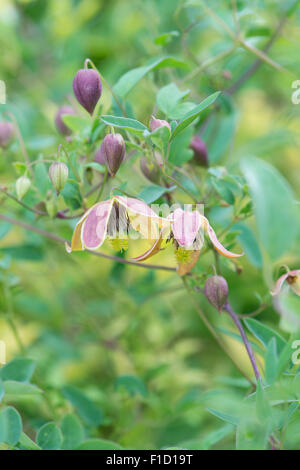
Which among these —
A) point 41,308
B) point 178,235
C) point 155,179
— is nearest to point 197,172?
point 155,179

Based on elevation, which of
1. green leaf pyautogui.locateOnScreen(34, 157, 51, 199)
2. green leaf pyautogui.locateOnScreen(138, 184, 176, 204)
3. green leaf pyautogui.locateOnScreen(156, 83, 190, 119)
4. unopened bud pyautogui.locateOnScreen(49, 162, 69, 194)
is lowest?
green leaf pyautogui.locateOnScreen(138, 184, 176, 204)

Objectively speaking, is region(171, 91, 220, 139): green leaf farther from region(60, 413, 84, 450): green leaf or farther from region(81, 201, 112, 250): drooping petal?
region(60, 413, 84, 450): green leaf

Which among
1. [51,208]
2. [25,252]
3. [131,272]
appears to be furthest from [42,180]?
[131,272]

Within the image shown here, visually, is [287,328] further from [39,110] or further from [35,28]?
[35,28]

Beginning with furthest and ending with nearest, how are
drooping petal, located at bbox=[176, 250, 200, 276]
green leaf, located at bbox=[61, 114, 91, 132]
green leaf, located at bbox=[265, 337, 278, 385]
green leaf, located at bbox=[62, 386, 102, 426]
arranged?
green leaf, located at bbox=[62, 386, 102, 426], green leaf, located at bbox=[61, 114, 91, 132], drooping petal, located at bbox=[176, 250, 200, 276], green leaf, located at bbox=[265, 337, 278, 385]

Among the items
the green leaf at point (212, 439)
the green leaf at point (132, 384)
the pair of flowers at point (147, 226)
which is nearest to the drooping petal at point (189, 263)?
the pair of flowers at point (147, 226)

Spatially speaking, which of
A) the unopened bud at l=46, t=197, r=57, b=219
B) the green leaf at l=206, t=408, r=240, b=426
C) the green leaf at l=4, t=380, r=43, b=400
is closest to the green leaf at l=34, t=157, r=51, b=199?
the unopened bud at l=46, t=197, r=57, b=219
